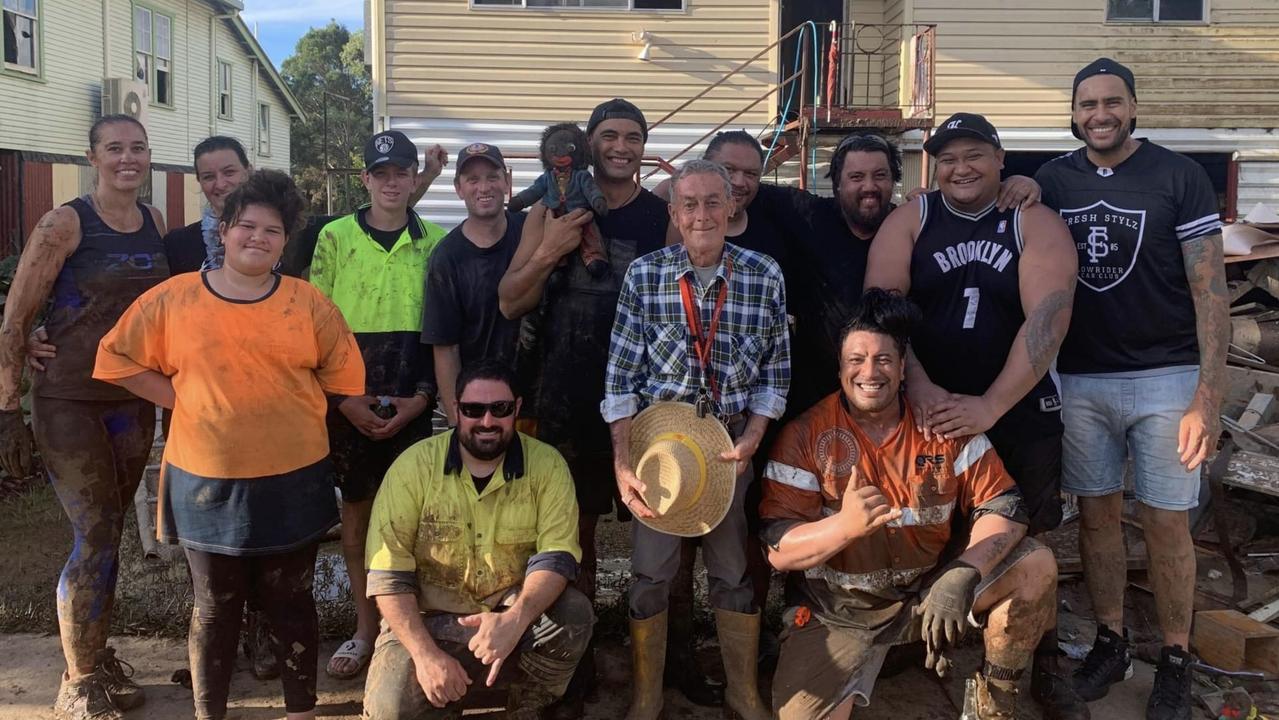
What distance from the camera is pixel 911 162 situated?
37.6 feet

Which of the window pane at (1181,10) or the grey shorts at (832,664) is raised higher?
the window pane at (1181,10)

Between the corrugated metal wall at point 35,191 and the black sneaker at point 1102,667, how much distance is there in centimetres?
1614

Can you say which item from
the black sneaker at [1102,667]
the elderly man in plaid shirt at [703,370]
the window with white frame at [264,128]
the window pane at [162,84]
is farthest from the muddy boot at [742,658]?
the window with white frame at [264,128]

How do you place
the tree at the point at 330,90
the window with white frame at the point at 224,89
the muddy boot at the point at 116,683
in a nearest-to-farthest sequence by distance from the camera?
the muddy boot at the point at 116,683
the window with white frame at the point at 224,89
the tree at the point at 330,90

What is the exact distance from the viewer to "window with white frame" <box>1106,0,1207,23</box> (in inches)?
450

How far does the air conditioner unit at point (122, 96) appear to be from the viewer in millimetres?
17109

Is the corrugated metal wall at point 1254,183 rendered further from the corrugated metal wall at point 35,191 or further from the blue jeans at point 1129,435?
the corrugated metal wall at point 35,191

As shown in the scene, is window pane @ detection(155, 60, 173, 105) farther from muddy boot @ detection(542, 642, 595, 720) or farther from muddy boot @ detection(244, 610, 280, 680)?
muddy boot @ detection(542, 642, 595, 720)

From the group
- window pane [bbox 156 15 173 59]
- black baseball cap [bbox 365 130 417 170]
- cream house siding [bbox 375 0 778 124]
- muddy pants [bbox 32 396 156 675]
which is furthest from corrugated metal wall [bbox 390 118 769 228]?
window pane [bbox 156 15 173 59]

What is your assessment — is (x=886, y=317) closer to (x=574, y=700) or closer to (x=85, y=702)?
(x=574, y=700)

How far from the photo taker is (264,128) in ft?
80.2

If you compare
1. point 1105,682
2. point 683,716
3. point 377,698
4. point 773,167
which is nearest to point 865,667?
point 683,716

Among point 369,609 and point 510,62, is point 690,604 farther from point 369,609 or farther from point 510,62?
point 510,62

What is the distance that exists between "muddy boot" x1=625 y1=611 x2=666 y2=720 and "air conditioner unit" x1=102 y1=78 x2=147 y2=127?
1713cm
